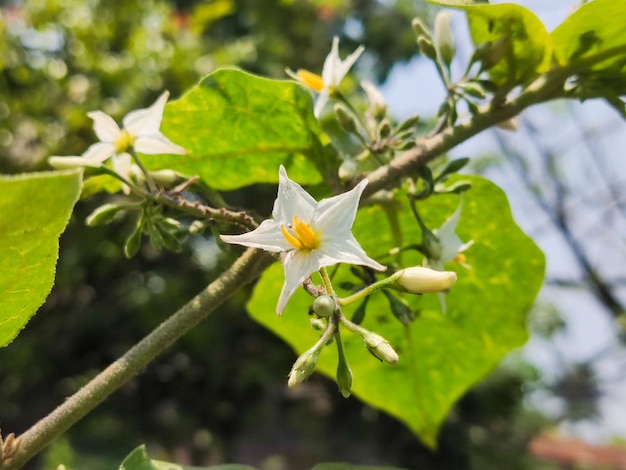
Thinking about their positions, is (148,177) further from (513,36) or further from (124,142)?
(513,36)

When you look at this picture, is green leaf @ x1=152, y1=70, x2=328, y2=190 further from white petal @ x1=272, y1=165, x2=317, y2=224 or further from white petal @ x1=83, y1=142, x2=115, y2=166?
white petal @ x1=272, y1=165, x2=317, y2=224

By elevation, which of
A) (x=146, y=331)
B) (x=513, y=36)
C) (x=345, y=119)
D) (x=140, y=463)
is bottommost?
(x=146, y=331)

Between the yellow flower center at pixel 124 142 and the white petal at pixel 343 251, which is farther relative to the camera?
the yellow flower center at pixel 124 142

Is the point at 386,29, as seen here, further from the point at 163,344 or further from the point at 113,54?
the point at 163,344

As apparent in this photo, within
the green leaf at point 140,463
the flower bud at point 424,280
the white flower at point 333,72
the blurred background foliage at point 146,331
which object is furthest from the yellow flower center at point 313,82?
the blurred background foliage at point 146,331

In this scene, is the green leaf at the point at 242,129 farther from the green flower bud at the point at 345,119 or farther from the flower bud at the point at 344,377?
the flower bud at the point at 344,377

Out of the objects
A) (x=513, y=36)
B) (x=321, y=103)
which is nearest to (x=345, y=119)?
(x=321, y=103)
